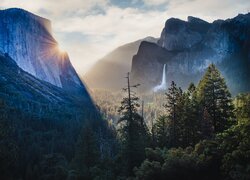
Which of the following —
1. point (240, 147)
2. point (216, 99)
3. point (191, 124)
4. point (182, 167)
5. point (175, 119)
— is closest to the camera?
point (240, 147)

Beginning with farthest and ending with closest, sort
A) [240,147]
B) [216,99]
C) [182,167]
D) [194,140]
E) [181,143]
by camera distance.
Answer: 1. [181,143]
2. [216,99]
3. [194,140]
4. [182,167]
5. [240,147]

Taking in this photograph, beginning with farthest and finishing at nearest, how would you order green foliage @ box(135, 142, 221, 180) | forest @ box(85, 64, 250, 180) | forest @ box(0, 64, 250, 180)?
green foliage @ box(135, 142, 221, 180) → forest @ box(0, 64, 250, 180) → forest @ box(85, 64, 250, 180)

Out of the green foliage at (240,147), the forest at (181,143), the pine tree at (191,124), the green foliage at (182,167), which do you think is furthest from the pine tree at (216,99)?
the green foliage at (240,147)

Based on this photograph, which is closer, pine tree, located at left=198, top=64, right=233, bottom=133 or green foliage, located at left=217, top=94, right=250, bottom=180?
green foliage, located at left=217, top=94, right=250, bottom=180

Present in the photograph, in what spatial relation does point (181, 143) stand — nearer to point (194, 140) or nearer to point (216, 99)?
point (194, 140)

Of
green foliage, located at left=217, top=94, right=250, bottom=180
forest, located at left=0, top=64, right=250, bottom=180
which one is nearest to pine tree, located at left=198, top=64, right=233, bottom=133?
forest, located at left=0, top=64, right=250, bottom=180

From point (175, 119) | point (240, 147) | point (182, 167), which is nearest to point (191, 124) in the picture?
point (175, 119)

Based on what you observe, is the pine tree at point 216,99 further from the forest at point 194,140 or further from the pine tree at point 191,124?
the pine tree at point 191,124

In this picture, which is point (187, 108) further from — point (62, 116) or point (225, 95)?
point (62, 116)

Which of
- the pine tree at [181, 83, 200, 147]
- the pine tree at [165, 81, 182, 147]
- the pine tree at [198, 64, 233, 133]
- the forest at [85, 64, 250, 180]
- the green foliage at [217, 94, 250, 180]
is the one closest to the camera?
the green foliage at [217, 94, 250, 180]

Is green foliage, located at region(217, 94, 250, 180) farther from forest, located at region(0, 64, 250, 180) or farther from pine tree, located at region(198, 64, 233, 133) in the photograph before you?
pine tree, located at region(198, 64, 233, 133)
